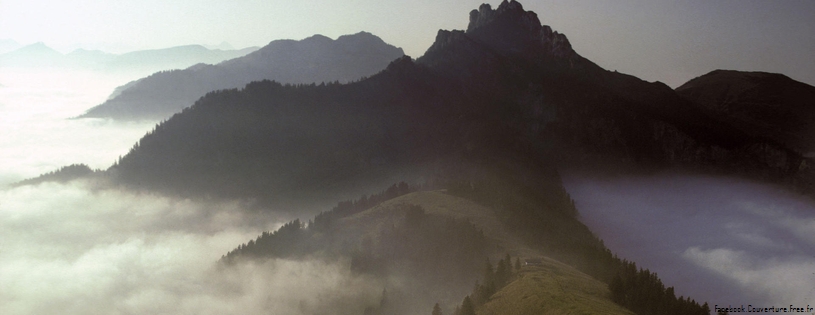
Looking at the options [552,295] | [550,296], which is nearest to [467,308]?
[550,296]

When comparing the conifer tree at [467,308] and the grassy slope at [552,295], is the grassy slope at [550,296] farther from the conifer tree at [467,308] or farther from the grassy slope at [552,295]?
the conifer tree at [467,308]

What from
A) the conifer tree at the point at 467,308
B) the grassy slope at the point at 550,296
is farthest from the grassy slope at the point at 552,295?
the conifer tree at the point at 467,308

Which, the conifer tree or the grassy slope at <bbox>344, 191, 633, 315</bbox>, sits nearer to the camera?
the grassy slope at <bbox>344, 191, 633, 315</bbox>

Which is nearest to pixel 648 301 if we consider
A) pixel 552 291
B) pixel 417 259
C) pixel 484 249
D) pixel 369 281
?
pixel 552 291

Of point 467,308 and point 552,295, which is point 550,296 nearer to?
point 552,295

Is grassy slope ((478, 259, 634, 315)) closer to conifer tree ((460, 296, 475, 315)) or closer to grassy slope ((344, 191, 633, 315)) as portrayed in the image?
grassy slope ((344, 191, 633, 315))

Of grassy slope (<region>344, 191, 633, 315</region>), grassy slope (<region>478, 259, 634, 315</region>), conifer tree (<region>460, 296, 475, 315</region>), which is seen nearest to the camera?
grassy slope (<region>478, 259, 634, 315</region>)

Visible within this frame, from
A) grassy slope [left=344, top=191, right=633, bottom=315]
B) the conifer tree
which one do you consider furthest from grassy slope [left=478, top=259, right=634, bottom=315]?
the conifer tree

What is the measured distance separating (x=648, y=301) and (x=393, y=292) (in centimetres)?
7724

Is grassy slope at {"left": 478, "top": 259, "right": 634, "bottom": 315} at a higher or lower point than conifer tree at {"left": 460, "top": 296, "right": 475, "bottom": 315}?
higher

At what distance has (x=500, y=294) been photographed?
14612 centimetres

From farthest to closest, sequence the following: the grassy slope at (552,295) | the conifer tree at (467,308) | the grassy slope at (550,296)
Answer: the conifer tree at (467,308)
the grassy slope at (552,295)
the grassy slope at (550,296)

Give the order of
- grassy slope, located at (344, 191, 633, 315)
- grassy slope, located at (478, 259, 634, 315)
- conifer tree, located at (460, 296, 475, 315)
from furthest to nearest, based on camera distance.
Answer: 1. conifer tree, located at (460, 296, 475, 315)
2. grassy slope, located at (344, 191, 633, 315)
3. grassy slope, located at (478, 259, 634, 315)

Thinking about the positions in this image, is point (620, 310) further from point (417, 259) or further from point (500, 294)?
point (417, 259)
